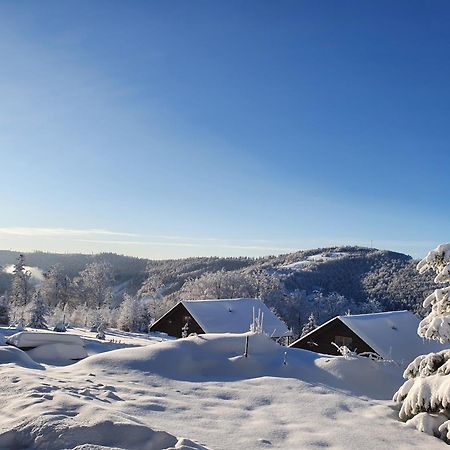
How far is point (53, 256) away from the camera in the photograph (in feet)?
582

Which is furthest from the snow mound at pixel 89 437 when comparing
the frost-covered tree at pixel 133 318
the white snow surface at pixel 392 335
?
the frost-covered tree at pixel 133 318

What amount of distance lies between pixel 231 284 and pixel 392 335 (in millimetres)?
54266

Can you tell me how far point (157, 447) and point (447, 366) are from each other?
5759 mm

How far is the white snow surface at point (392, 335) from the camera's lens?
2403 cm

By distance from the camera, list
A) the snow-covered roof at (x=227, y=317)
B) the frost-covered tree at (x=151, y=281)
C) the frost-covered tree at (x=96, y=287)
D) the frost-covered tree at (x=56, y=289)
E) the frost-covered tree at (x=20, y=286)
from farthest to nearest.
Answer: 1. the frost-covered tree at (x=151, y=281)
2. the frost-covered tree at (x=56, y=289)
3. the frost-covered tree at (x=96, y=287)
4. the frost-covered tree at (x=20, y=286)
5. the snow-covered roof at (x=227, y=317)

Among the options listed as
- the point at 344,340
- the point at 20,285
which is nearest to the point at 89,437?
the point at 344,340

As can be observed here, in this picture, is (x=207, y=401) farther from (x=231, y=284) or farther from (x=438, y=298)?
(x=231, y=284)

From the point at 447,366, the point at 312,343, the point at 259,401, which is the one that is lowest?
the point at 312,343

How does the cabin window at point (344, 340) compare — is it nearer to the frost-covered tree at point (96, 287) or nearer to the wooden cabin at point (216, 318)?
the wooden cabin at point (216, 318)

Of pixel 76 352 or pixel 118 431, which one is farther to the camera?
pixel 76 352

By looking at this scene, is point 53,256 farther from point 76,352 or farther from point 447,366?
point 447,366

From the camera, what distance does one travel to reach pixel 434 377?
8141mm

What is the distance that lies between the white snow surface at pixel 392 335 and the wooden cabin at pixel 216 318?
878 cm

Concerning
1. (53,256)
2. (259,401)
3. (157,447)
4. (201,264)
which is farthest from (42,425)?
(53,256)
